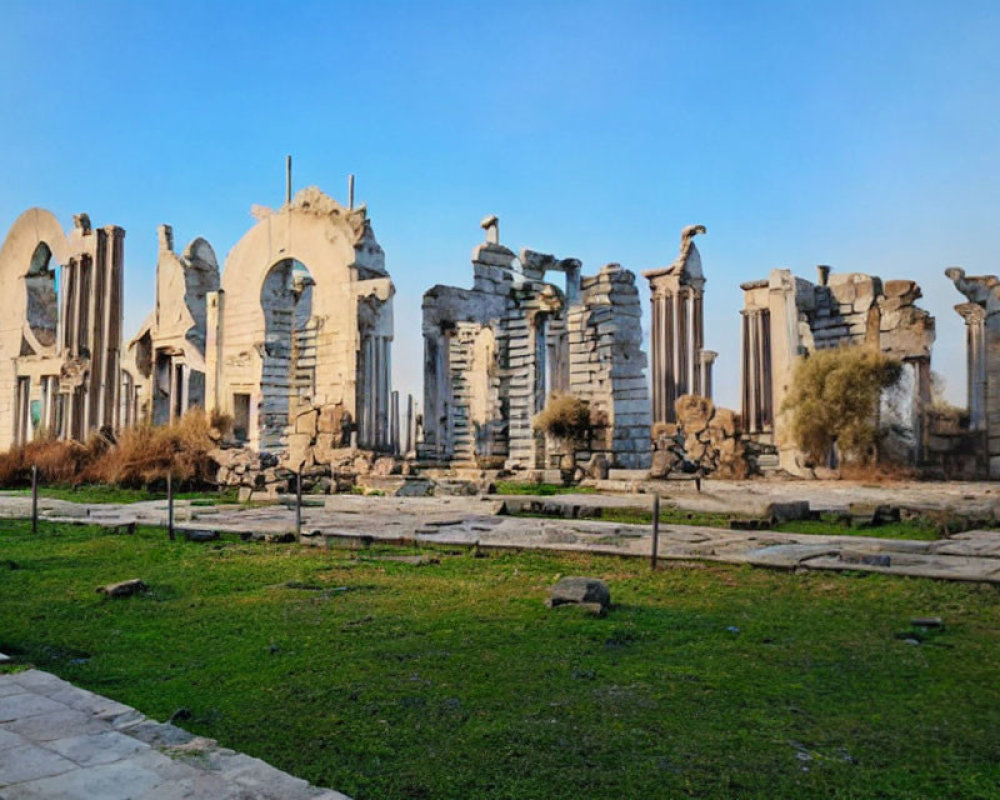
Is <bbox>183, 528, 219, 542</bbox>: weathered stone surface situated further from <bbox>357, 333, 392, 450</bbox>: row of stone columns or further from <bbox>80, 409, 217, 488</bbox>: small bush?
<bbox>357, 333, 392, 450</bbox>: row of stone columns

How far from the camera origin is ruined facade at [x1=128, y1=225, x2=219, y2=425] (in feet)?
80.6

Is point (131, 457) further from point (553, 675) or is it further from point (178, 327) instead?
point (553, 675)

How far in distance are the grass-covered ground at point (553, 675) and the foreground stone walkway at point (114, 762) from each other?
0.18 meters

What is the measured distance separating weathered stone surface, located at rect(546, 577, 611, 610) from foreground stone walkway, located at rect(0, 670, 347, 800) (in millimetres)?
2666

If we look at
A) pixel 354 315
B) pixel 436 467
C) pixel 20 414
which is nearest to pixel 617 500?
pixel 436 467

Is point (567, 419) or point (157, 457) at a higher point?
point (567, 419)

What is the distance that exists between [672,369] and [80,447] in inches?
671

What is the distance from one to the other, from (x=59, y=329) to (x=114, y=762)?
1003 inches

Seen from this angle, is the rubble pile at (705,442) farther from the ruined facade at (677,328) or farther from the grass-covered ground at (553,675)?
the grass-covered ground at (553,675)

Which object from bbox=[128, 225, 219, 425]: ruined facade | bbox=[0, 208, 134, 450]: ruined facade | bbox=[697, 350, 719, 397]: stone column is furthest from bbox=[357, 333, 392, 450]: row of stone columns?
bbox=[697, 350, 719, 397]: stone column

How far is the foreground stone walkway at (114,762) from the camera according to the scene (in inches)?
97.5

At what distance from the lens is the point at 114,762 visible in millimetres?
2697

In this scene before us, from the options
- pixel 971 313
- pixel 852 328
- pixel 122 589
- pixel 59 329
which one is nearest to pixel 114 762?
pixel 122 589

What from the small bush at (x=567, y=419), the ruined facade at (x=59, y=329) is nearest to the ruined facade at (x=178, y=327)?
the ruined facade at (x=59, y=329)
